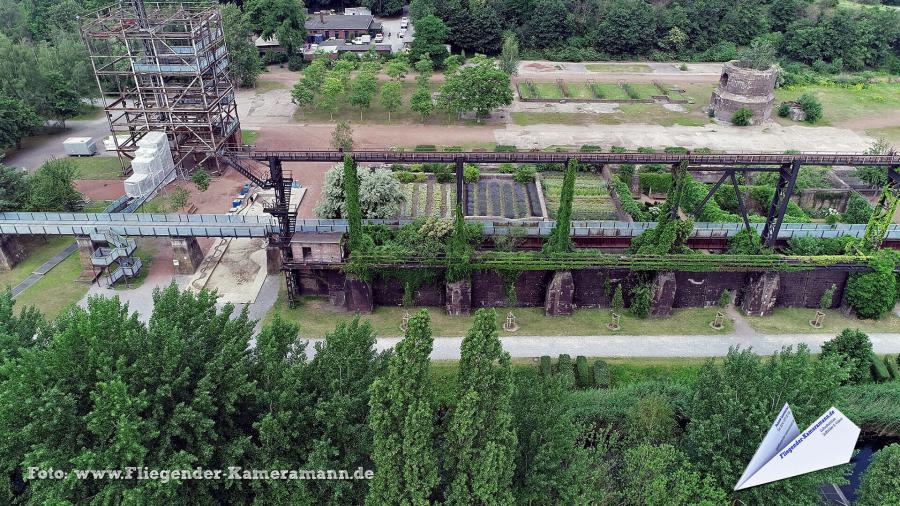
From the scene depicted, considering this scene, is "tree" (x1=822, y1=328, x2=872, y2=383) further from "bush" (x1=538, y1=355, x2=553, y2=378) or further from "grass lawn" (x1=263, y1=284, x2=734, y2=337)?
"bush" (x1=538, y1=355, x2=553, y2=378)

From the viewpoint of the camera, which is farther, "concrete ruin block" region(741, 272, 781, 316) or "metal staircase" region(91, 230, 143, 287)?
"metal staircase" region(91, 230, 143, 287)

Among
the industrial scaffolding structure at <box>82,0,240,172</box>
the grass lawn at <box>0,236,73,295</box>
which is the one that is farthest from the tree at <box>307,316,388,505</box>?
the industrial scaffolding structure at <box>82,0,240,172</box>

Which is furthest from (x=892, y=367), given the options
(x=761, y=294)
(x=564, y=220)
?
(x=564, y=220)

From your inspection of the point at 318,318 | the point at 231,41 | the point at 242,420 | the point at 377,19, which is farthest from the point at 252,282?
the point at 377,19

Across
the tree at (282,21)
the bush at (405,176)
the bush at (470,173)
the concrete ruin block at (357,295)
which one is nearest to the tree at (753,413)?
the concrete ruin block at (357,295)

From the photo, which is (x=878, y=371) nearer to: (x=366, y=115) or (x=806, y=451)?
(x=806, y=451)

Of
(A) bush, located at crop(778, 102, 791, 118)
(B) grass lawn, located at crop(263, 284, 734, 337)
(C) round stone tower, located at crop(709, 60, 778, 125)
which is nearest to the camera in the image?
(B) grass lawn, located at crop(263, 284, 734, 337)
